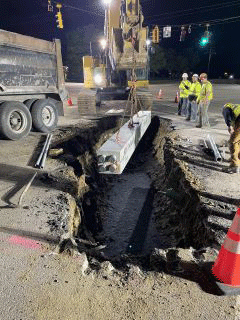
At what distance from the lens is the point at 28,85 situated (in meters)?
9.29

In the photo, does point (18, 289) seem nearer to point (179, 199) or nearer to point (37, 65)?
point (179, 199)

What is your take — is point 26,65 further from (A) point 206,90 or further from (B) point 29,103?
(A) point 206,90

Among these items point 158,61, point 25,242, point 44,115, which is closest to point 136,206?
point 25,242

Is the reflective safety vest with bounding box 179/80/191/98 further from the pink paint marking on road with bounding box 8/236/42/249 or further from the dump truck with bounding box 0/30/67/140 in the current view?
the pink paint marking on road with bounding box 8/236/42/249

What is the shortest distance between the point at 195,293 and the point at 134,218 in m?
4.49

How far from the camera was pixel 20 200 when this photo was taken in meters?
4.90

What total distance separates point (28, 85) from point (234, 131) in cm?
653

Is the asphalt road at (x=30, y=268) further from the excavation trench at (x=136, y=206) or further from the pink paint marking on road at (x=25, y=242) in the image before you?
the excavation trench at (x=136, y=206)

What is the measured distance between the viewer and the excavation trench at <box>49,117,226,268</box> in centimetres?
540

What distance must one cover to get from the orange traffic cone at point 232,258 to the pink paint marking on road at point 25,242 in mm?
2274

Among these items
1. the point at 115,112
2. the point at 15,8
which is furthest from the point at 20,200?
the point at 15,8

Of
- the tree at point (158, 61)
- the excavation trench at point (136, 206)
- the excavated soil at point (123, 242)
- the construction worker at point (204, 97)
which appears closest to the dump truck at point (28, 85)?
the excavated soil at point (123, 242)

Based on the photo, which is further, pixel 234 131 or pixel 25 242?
pixel 234 131

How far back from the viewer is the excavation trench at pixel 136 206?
540cm
